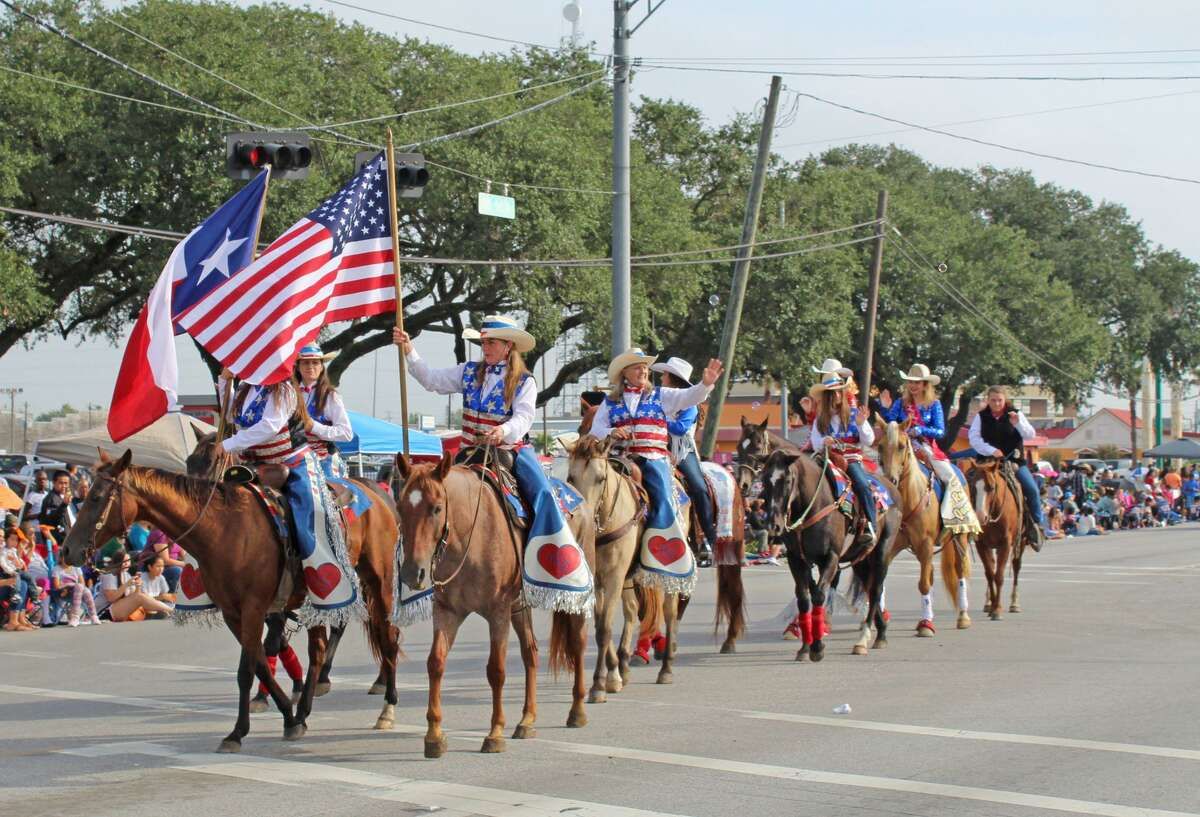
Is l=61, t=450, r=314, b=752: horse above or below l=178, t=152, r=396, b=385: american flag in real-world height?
below

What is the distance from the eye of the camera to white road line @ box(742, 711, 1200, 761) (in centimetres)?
912

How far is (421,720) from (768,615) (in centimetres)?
801

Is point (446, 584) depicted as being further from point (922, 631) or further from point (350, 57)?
point (350, 57)

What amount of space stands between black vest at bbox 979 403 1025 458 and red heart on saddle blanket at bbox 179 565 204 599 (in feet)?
36.0

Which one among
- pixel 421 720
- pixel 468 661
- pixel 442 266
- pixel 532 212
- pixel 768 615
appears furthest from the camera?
pixel 442 266

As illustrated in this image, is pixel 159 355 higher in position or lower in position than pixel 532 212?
lower

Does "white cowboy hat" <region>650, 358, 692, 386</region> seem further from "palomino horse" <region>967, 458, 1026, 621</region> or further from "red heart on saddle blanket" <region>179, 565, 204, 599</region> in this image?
"red heart on saddle blanket" <region>179, 565, 204, 599</region>

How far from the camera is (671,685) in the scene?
12.4 metres

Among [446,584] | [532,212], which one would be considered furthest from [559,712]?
[532,212]

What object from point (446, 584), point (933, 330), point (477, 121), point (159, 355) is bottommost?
point (446, 584)

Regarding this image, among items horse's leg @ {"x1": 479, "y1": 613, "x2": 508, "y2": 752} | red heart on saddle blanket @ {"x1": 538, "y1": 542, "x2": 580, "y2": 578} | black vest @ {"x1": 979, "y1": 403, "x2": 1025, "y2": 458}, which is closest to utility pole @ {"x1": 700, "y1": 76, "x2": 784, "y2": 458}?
black vest @ {"x1": 979, "y1": 403, "x2": 1025, "y2": 458}

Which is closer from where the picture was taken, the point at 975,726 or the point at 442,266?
the point at 975,726

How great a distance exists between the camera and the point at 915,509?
16.0 m

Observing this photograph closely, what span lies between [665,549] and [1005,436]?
303 inches
